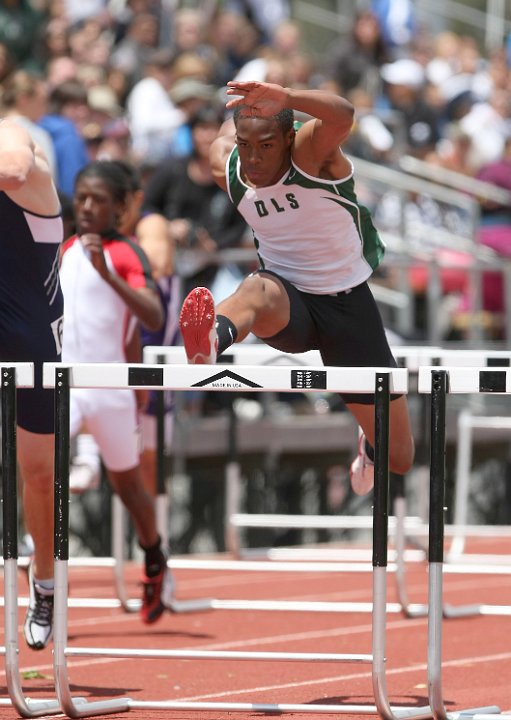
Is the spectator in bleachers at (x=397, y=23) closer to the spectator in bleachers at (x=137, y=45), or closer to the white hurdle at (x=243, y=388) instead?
the spectator in bleachers at (x=137, y=45)

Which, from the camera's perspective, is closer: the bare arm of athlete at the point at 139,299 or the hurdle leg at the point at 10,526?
the hurdle leg at the point at 10,526

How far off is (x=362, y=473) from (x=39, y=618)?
1.67 metres

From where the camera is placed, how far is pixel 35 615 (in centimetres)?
627

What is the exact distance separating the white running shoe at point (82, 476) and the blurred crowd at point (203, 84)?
2822 mm

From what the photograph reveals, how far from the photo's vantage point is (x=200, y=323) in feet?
18.6

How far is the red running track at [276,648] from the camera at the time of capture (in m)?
6.15

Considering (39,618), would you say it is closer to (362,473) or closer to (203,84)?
(362,473)

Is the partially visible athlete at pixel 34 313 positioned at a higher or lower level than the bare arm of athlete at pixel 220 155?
lower

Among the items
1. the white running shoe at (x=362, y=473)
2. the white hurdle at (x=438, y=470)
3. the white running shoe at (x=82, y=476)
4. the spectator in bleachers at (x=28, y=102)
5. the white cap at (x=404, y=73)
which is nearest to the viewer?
the white hurdle at (x=438, y=470)

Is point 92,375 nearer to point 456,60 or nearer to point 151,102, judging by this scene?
point 151,102

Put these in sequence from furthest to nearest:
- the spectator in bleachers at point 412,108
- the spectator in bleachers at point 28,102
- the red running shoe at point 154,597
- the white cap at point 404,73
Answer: the white cap at point 404,73
the spectator in bleachers at point 412,108
the spectator in bleachers at point 28,102
the red running shoe at point 154,597

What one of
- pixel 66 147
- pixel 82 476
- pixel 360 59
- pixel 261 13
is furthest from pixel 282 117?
pixel 261 13

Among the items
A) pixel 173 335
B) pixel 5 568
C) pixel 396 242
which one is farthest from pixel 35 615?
pixel 396 242

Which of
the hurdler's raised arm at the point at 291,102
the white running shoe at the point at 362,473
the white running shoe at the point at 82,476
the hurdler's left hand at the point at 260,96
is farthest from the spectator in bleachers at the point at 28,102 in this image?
the hurdler's left hand at the point at 260,96
